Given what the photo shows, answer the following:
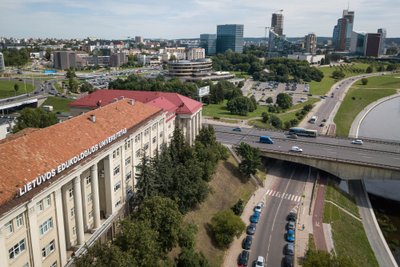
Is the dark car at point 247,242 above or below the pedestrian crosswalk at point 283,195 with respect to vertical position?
below

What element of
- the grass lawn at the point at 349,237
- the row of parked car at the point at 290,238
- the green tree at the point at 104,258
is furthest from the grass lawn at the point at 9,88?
the grass lawn at the point at 349,237

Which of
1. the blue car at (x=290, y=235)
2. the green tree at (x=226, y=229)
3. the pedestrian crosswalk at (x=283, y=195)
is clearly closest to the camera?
the green tree at (x=226, y=229)

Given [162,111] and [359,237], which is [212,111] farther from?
[359,237]

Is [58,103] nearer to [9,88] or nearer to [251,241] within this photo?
[9,88]

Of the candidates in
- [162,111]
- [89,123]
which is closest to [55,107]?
[162,111]

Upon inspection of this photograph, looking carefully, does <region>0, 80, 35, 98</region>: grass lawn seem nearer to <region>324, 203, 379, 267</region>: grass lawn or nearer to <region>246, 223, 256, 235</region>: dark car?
<region>246, 223, 256, 235</region>: dark car

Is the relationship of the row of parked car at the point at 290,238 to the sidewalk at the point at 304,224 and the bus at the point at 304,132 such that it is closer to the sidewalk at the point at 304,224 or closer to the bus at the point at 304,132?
the sidewalk at the point at 304,224

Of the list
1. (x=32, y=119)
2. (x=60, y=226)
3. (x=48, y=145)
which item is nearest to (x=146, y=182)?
(x=60, y=226)
